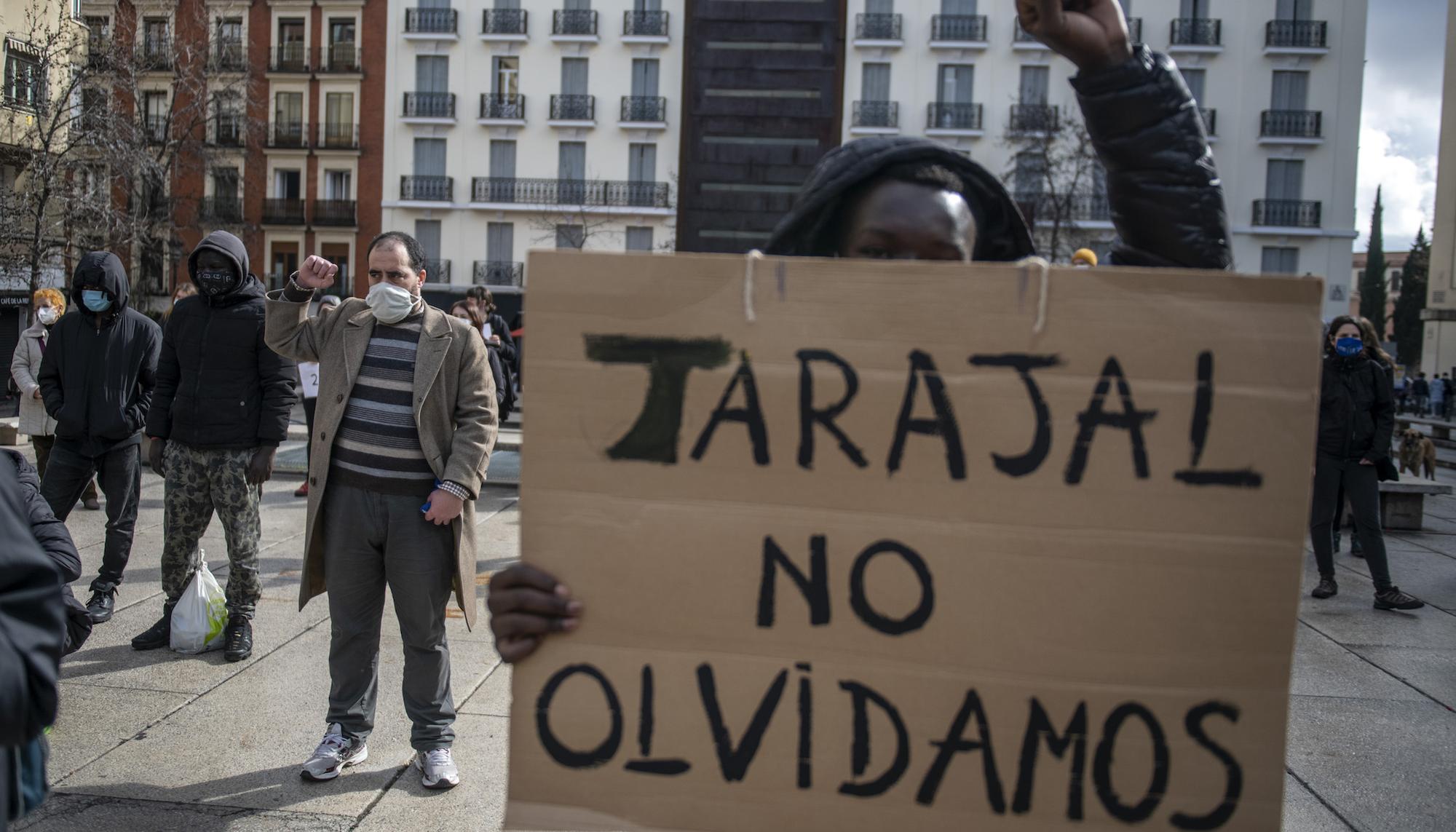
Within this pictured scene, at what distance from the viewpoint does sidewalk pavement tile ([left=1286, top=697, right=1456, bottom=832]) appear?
12.3 ft

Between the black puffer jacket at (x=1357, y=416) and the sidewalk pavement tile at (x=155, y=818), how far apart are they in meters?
6.45

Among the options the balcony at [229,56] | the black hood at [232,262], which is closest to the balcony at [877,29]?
the balcony at [229,56]

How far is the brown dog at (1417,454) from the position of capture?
11.3m

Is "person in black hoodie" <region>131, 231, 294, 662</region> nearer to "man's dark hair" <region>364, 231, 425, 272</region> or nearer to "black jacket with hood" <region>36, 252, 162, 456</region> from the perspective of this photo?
"black jacket with hood" <region>36, 252, 162, 456</region>

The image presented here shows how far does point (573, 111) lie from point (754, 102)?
37198 millimetres

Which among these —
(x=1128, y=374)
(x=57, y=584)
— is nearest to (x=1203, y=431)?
(x=1128, y=374)

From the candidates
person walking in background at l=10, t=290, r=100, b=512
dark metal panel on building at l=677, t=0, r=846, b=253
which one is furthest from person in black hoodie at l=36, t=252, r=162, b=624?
dark metal panel on building at l=677, t=0, r=846, b=253

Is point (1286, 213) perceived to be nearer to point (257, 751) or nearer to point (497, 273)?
point (497, 273)

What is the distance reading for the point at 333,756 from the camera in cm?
376

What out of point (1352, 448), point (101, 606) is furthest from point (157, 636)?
point (1352, 448)

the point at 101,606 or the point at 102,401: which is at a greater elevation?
the point at 102,401

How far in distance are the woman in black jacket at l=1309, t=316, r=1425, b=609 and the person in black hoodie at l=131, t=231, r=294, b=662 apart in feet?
20.9

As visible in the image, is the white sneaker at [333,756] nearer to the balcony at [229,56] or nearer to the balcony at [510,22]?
the balcony at [229,56]

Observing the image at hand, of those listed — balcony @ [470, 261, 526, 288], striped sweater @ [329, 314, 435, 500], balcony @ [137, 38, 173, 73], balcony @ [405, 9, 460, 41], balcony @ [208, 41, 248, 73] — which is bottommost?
striped sweater @ [329, 314, 435, 500]
